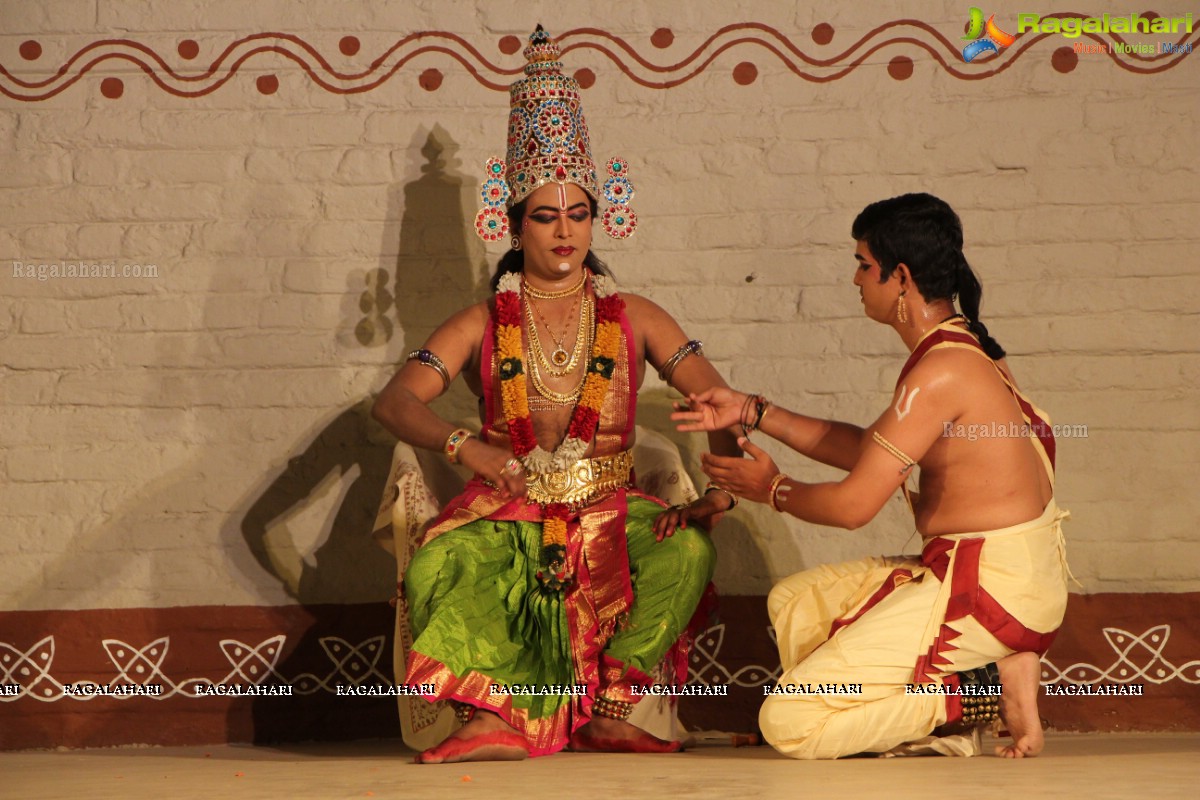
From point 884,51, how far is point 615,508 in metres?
1.80

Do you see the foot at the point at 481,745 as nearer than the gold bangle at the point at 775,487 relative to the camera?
Yes

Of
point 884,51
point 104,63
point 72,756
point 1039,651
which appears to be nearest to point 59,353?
point 104,63

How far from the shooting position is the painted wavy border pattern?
445cm

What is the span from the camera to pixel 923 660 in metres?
3.30

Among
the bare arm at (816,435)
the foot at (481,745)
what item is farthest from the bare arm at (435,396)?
the bare arm at (816,435)

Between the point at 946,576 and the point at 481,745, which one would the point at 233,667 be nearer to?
the point at 481,745

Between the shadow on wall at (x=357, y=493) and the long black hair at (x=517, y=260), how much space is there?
18.7 inches

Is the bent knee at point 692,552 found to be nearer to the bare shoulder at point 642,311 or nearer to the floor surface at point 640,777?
the floor surface at point 640,777

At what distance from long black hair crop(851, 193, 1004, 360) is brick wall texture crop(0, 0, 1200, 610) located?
38.2 inches

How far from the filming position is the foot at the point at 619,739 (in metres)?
3.58

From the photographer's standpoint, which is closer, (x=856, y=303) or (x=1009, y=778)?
(x=1009, y=778)

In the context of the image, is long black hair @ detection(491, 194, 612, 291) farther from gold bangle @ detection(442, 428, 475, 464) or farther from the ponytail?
the ponytail

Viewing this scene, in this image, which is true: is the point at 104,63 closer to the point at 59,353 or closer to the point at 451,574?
the point at 59,353

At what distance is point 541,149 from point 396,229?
2.72ft
